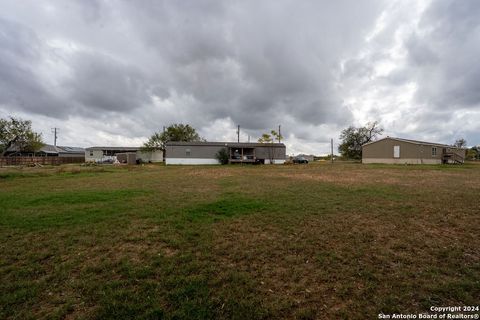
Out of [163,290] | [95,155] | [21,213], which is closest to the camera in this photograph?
[163,290]

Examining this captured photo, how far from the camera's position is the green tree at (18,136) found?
115ft

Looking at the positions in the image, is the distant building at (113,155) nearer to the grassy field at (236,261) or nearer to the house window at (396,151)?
the grassy field at (236,261)

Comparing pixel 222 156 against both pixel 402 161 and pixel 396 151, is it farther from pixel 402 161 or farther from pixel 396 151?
pixel 402 161

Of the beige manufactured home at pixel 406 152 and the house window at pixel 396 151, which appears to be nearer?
the beige manufactured home at pixel 406 152

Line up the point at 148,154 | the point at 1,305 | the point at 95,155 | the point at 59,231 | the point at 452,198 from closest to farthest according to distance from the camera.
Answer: the point at 1,305, the point at 59,231, the point at 452,198, the point at 148,154, the point at 95,155

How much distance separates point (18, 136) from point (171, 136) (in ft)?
84.3

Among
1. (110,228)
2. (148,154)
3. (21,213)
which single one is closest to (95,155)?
(148,154)

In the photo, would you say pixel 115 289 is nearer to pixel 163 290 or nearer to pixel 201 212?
pixel 163 290

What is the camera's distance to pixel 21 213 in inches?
248

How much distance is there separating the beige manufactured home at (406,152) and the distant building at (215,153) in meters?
15.7

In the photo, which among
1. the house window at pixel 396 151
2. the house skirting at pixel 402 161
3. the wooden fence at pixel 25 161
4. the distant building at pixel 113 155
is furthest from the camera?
the distant building at pixel 113 155

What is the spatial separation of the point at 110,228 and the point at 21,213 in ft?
11.9

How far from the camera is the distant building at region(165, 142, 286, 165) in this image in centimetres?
3416

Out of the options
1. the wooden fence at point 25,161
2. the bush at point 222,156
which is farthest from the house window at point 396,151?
the wooden fence at point 25,161
